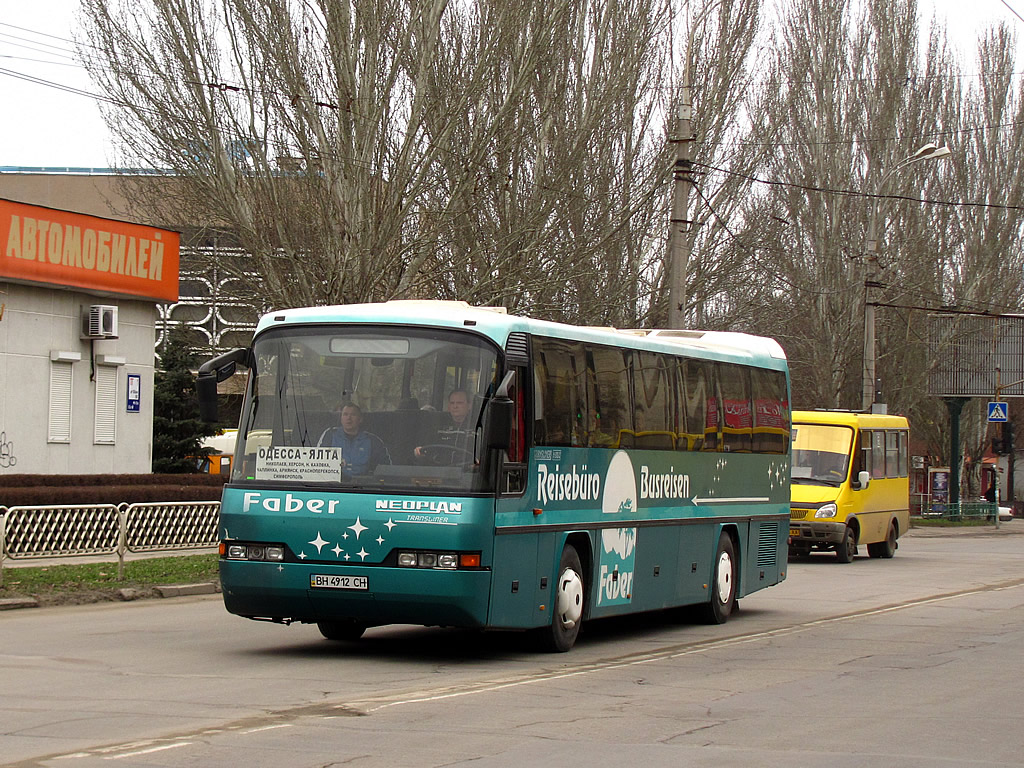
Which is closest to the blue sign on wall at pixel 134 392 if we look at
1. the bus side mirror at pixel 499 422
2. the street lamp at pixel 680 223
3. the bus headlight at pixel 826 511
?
the street lamp at pixel 680 223

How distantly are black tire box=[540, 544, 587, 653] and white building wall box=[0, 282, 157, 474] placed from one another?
14.8m

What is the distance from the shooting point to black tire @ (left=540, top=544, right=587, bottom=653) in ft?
40.1

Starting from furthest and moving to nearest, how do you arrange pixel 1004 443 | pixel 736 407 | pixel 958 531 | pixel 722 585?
pixel 1004 443
pixel 958 531
pixel 736 407
pixel 722 585

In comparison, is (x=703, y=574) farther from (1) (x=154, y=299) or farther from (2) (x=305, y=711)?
(1) (x=154, y=299)

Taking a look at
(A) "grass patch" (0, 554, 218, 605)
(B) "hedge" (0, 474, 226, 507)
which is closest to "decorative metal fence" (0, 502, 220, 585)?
(A) "grass patch" (0, 554, 218, 605)

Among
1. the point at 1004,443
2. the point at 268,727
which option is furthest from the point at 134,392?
the point at 1004,443

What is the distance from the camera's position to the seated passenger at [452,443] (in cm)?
1120

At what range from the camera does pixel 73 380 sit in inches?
1027

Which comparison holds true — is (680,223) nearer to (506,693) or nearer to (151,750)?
(506,693)

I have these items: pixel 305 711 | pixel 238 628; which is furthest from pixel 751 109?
pixel 305 711

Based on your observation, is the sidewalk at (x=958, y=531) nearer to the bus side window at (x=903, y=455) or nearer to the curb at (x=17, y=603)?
the bus side window at (x=903, y=455)

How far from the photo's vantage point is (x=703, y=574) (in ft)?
50.3

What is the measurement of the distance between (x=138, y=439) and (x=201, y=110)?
6.10 meters

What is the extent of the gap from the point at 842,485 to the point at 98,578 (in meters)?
14.8
